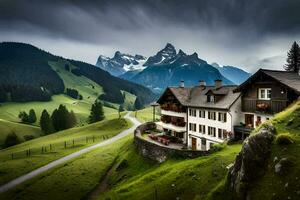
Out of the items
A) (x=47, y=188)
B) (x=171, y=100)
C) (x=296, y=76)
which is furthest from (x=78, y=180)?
(x=296, y=76)

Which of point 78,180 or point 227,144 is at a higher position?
point 227,144

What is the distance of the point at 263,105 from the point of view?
41.8 m

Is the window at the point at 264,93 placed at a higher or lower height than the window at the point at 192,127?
higher

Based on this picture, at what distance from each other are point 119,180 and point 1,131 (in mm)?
122744

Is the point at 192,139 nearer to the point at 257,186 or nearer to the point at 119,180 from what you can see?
the point at 119,180

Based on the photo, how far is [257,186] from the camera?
67.8 ft

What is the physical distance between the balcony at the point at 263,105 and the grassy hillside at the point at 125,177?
778cm

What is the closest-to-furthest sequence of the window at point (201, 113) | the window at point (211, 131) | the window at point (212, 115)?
the window at point (211, 131) → the window at point (212, 115) → the window at point (201, 113)

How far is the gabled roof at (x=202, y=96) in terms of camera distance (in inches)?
1941

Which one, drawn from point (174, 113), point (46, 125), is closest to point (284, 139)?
point (174, 113)

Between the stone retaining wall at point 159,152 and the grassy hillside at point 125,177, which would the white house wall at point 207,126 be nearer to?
the grassy hillside at point 125,177

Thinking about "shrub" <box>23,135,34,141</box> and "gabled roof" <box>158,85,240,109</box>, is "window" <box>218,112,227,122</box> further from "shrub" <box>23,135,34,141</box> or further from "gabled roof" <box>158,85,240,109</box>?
"shrub" <box>23,135,34,141</box>

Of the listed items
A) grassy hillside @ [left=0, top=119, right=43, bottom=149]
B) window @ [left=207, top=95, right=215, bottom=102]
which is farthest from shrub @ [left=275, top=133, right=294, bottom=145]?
grassy hillside @ [left=0, top=119, right=43, bottom=149]

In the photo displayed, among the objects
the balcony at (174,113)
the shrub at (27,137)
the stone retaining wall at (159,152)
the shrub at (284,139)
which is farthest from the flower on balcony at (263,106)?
the shrub at (27,137)
